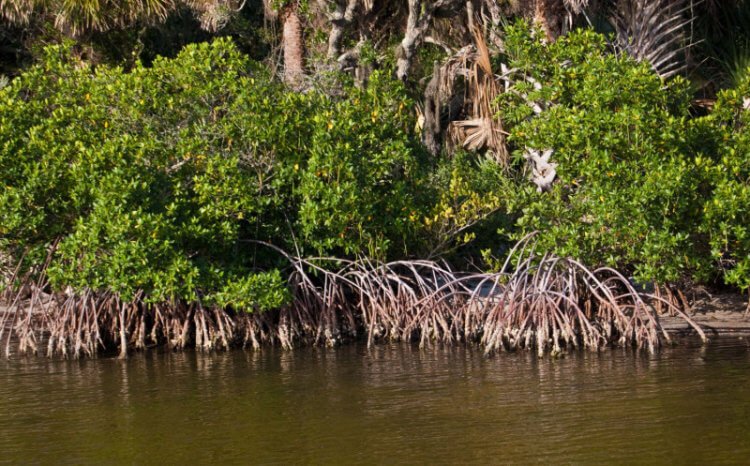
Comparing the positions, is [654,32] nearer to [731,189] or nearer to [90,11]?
[731,189]

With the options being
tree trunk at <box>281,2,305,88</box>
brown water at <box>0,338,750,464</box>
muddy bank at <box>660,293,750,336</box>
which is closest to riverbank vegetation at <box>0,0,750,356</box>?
muddy bank at <box>660,293,750,336</box>

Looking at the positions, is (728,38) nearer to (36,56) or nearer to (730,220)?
(730,220)

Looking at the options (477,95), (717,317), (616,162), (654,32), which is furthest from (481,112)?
(717,317)

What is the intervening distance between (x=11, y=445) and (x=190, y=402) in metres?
2.24

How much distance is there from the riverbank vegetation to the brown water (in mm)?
756

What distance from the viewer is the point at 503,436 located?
10.0m

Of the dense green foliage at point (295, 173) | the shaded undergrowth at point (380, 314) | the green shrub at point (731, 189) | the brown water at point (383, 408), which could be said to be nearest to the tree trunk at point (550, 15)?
the dense green foliage at point (295, 173)

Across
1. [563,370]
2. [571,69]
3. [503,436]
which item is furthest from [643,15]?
[503,436]

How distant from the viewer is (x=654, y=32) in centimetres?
1777

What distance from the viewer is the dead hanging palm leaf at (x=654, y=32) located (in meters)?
17.7

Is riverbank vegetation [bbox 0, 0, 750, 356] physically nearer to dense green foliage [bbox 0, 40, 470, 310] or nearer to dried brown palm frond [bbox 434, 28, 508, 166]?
dense green foliage [bbox 0, 40, 470, 310]

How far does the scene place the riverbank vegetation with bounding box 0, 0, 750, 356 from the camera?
13828 millimetres

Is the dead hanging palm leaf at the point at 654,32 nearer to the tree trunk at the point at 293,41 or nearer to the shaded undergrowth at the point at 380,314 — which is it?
the shaded undergrowth at the point at 380,314

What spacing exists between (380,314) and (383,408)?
14.3 feet
